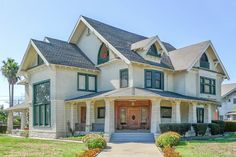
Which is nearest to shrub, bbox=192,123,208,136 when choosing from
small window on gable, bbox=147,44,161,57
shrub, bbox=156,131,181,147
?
small window on gable, bbox=147,44,161,57

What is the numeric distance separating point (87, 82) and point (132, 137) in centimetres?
858

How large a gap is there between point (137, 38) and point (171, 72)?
593cm

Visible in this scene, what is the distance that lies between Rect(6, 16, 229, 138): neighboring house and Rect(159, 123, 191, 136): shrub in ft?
1.88

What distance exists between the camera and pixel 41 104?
1252 inches

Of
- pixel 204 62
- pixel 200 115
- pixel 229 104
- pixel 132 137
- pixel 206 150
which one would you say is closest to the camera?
pixel 206 150

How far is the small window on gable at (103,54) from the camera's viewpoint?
32009 millimetres

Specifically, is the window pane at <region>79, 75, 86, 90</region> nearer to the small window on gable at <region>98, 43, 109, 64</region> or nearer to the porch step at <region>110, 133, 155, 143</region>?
the small window on gable at <region>98, 43, 109, 64</region>

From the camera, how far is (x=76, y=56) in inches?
1292

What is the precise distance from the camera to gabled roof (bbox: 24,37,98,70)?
30.0 meters

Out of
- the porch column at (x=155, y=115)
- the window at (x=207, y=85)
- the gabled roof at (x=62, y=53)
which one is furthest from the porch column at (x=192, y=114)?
the gabled roof at (x=62, y=53)

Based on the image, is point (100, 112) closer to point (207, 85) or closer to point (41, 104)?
point (41, 104)

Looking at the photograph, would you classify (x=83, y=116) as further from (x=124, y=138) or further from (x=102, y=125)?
(x=124, y=138)

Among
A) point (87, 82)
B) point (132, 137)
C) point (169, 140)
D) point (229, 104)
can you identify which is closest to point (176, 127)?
point (132, 137)

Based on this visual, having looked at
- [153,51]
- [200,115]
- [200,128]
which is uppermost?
[153,51]
